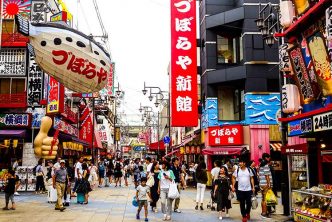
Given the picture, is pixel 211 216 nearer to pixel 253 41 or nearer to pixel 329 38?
pixel 329 38

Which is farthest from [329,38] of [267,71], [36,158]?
[36,158]

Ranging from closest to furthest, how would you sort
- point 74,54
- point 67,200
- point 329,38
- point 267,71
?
1. point 74,54
2. point 329,38
3. point 67,200
4. point 267,71

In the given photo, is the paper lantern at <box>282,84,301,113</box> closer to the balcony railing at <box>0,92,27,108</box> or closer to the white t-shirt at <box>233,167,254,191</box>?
the white t-shirt at <box>233,167,254,191</box>

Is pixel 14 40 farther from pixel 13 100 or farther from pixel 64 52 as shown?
pixel 64 52

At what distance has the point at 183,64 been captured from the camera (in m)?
26.0

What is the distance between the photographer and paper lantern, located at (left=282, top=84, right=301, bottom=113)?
1390 centimetres

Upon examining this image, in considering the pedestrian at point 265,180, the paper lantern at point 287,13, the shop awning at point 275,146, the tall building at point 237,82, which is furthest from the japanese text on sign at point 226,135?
the paper lantern at point 287,13

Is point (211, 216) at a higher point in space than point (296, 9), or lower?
lower

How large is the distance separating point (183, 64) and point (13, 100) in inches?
447

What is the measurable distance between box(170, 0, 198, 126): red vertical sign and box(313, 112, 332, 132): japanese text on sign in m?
14.9

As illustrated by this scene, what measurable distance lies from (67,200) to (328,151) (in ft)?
34.4

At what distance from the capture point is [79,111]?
38.8m

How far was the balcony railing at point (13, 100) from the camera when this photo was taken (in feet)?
83.0

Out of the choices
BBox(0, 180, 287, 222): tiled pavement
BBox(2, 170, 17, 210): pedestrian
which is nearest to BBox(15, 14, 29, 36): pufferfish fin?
BBox(0, 180, 287, 222): tiled pavement
